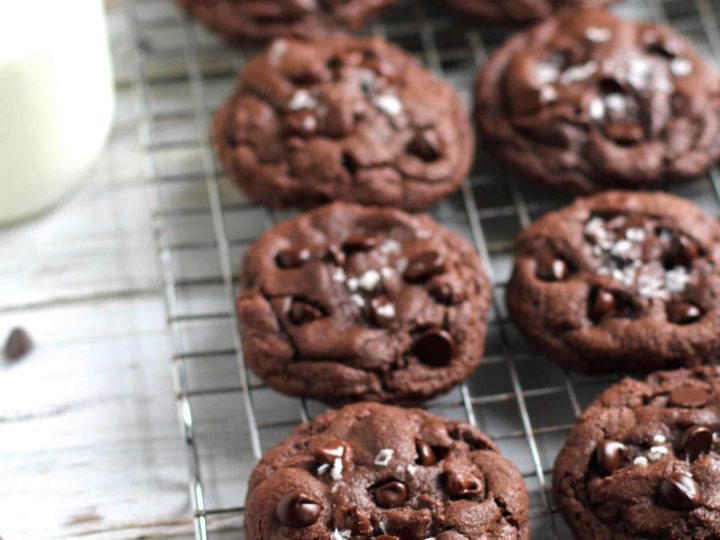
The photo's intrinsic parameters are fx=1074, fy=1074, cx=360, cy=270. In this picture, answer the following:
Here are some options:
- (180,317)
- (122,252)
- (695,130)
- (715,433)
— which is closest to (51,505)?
(180,317)

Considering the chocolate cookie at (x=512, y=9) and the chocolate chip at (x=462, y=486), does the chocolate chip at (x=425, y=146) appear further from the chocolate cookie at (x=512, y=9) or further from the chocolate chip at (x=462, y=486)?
the chocolate chip at (x=462, y=486)

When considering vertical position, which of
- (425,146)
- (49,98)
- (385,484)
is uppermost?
(49,98)

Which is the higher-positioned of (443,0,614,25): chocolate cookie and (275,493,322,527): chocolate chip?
(443,0,614,25): chocolate cookie

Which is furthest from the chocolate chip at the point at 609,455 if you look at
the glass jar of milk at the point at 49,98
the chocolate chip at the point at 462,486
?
the glass jar of milk at the point at 49,98

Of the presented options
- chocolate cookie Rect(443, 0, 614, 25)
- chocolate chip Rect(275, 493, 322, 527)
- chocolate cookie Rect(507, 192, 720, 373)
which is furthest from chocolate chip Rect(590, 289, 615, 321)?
chocolate cookie Rect(443, 0, 614, 25)

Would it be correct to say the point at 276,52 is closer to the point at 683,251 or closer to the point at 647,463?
the point at 683,251

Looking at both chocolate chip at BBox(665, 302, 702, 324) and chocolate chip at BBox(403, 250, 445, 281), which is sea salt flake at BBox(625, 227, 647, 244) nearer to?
chocolate chip at BBox(665, 302, 702, 324)

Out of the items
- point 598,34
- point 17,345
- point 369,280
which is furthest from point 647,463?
point 17,345
